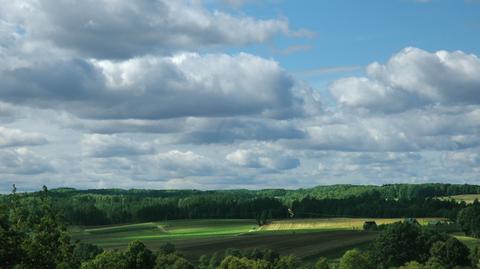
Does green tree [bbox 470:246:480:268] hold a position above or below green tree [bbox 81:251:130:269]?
below

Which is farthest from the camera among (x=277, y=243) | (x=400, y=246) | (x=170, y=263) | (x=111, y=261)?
(x=277, y=243)

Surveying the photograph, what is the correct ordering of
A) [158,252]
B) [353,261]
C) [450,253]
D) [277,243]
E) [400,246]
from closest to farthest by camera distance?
1. [353,261]
2. [158,252]
3. [450,253]
4. [400,246]
5. [277,243]

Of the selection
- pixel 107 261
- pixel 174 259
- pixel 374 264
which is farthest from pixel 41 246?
pixel 374 264

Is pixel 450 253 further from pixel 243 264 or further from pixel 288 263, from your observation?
pixel 243 264

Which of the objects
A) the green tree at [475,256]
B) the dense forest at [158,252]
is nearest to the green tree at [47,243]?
the dense forest at [158,252]

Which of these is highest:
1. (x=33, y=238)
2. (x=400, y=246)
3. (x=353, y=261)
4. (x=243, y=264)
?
(x=33, y=238)

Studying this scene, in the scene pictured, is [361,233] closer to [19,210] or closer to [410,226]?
[410,226]

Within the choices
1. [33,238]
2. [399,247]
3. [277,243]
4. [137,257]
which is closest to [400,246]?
[399,247]

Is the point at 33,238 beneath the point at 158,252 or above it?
above

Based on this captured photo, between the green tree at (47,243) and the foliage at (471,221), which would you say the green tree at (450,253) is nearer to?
the foliage at (471,221)

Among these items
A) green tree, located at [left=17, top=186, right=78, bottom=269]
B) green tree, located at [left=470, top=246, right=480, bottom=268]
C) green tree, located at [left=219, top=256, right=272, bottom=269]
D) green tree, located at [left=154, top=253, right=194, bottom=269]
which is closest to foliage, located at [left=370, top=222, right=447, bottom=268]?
green tree, located at [left=470, top=246, right=480, bottom=268]

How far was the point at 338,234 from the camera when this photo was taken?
6806 inches

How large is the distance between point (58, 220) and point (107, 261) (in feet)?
240

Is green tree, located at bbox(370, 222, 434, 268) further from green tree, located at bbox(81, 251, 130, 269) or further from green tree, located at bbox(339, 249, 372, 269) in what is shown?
green tree, located at bbox(81, 251, 130, 269)
